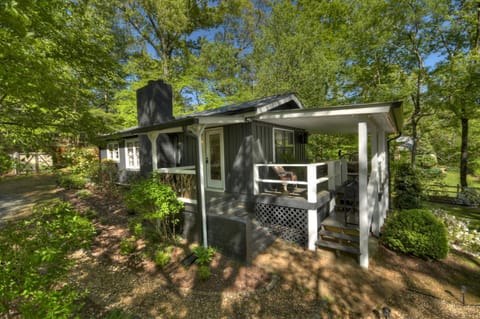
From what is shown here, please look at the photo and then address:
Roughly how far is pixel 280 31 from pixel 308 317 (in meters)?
14.9

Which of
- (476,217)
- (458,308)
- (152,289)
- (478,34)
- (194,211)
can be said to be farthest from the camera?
(478,34)

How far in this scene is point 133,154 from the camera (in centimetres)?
1133

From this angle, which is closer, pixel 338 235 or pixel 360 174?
pixel 360 174

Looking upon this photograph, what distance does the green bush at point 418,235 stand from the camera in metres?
4.52

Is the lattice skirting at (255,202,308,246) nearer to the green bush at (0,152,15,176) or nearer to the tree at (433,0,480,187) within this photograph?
the green bush at (0,152,15,176)

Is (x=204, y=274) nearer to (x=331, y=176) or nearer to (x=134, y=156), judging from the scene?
(x=331, y=176)

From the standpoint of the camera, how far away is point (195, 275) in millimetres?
4113

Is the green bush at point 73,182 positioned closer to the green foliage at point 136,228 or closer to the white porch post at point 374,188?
the green foliage at point 136,228

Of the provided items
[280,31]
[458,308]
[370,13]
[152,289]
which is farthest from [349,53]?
[152,289]

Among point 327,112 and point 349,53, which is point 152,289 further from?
point 349,53

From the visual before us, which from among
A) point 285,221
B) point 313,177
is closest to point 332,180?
point 313,177

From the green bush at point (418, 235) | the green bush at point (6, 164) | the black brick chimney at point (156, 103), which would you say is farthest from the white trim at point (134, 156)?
the green bush at point (418, 235)

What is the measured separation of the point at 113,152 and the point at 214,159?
974cm

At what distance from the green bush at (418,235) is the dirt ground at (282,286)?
24 cm
